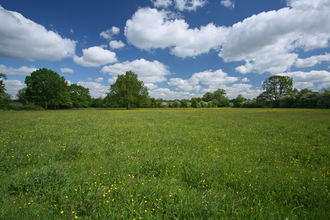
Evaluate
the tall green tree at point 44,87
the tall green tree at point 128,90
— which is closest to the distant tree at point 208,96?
the tall green tree at point 128,90

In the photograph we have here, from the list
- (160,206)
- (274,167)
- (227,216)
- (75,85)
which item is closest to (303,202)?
(274,167)

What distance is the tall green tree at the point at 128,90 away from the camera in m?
55.4

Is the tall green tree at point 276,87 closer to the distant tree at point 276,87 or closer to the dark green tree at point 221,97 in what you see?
the distant tree at point 276,87

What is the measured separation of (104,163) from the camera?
4918mm

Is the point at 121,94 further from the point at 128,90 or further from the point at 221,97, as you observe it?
the point at 221,97

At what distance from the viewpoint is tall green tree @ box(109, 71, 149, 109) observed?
5543cm

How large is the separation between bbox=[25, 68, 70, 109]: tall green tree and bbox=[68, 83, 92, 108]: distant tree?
1612cm

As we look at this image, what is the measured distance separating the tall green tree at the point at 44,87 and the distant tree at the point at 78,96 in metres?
16.1

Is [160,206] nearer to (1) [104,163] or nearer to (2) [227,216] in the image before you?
(2) [227,216]

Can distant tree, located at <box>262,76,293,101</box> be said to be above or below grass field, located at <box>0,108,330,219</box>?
above

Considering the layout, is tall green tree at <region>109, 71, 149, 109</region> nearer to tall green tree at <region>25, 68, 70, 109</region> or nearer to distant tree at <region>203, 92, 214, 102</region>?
tall green tree at <region>25, 68, 70, 109</region>

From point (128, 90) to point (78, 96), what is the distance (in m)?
30.9

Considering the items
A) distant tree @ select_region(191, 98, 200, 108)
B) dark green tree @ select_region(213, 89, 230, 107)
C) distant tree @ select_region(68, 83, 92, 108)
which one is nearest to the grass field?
distant tree @ select_region(68, 83, 92, 108)

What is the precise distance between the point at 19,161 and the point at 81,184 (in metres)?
3.28
